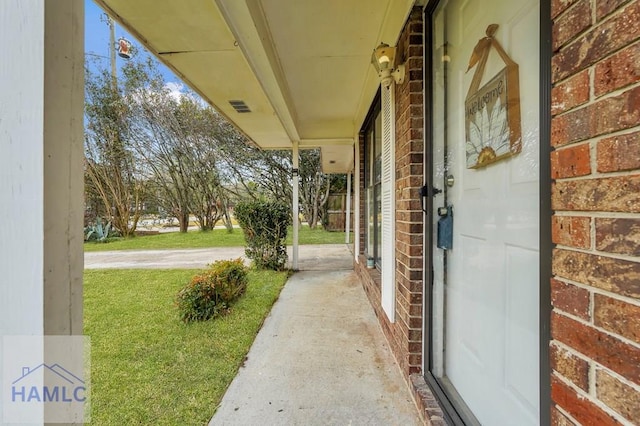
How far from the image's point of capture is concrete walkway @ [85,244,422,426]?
5.86 ft

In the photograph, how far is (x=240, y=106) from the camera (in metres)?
3.76

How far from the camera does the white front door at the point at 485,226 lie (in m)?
1.06

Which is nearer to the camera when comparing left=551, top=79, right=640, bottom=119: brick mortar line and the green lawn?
left=551, top=79, right=640, bottom=119: brick mortar line

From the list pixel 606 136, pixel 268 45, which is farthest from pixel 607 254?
pixel 268 45

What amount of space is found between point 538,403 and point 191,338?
2707 mm

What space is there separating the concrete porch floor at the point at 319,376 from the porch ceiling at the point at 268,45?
245cm

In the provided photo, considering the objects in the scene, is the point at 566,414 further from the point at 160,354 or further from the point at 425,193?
the point at 160,354

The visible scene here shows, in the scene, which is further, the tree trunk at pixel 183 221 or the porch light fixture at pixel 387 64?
the tree trunk at pixel 183 221

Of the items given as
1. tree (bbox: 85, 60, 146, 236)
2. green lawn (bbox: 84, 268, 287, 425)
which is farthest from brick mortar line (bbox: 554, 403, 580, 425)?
tree (bbox: 85, 60, 146, 236)

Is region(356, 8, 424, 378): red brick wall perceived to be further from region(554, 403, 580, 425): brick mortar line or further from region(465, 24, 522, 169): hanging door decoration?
region(554, 403, 580, 425): brick mortar line

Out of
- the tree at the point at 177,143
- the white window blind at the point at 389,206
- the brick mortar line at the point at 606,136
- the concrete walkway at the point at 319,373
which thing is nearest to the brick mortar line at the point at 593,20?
the brick mortar line at the point at 606,136

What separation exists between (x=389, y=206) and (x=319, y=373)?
54.1 inches

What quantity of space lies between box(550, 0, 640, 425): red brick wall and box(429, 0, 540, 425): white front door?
0.80 feet

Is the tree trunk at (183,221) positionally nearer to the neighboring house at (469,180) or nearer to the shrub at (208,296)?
the shrub at (208,296)
